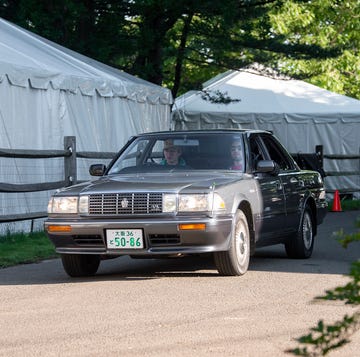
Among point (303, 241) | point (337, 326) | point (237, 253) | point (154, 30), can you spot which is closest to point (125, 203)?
point (237, 253)

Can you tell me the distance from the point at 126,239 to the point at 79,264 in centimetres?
95

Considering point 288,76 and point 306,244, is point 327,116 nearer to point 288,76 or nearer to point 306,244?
point 288,76

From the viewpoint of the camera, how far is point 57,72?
17266mm

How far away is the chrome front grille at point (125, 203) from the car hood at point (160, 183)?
6 cm

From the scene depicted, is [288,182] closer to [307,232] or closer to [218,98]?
[307,232]

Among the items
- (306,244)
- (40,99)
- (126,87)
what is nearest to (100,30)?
(126,87)

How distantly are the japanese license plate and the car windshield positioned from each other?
4.28 ft

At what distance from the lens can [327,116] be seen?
29188mm

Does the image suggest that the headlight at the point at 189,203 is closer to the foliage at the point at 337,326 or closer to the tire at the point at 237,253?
the tire at the point at 237,253

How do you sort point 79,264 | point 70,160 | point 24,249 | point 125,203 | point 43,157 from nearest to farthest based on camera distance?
1. point 125,203
2. point 79,264
3. point 24,249
4. point 43,157
5. point 70,160

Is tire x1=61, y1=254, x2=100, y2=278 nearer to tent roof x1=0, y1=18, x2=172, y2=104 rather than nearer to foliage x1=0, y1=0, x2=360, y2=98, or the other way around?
tent roof x1=0, y1=18, x2=172, y2=104

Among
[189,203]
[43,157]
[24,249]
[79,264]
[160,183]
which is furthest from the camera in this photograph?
[43,157]

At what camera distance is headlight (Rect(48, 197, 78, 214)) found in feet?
33.8

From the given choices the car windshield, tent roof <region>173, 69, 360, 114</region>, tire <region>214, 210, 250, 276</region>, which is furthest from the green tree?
tire <region>214, 210, 250, 276</region>
